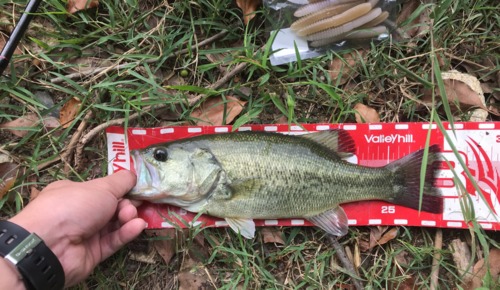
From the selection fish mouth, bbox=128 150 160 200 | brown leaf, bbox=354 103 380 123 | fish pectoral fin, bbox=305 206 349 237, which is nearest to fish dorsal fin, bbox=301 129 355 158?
brown leaf, bbox=354 103 380 123

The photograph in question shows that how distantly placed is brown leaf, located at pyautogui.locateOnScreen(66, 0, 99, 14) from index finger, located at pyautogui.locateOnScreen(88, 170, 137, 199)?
4.62 ft

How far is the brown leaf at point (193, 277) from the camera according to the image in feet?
10.9

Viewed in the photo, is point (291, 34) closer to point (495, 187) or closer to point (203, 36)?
point (203, 36)

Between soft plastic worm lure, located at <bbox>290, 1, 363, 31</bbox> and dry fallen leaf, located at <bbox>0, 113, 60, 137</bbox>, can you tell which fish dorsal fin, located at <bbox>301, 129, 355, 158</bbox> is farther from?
dry fallen leaf, located at <bbox>0, 113, 60, 137</bbox>

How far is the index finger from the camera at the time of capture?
293 cm

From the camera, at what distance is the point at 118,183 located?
9.78 feet

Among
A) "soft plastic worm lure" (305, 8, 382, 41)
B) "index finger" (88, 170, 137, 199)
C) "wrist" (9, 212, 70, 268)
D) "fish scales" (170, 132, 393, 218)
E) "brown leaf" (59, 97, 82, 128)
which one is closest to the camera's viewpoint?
"wrist" (9, 212, 70, 268)

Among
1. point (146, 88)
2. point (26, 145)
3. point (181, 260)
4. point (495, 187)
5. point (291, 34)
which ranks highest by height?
point (291, 34)

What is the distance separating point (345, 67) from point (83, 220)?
230 cm

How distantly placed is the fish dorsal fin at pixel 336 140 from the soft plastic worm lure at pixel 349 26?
773mm

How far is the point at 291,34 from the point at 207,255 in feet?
6.30

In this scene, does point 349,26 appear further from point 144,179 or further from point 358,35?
point 144,179

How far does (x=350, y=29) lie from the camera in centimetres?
330

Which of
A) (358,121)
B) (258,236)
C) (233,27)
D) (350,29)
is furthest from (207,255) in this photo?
(350,29)
